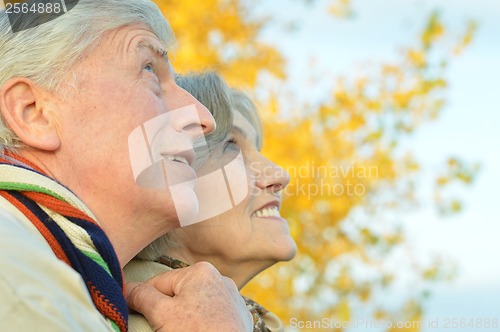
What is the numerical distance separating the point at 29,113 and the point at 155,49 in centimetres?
40

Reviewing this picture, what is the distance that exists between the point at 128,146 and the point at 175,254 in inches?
Answer: 30.4

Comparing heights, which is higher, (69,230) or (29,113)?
(29,113)

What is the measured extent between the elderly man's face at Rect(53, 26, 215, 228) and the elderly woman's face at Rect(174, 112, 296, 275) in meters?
0.68

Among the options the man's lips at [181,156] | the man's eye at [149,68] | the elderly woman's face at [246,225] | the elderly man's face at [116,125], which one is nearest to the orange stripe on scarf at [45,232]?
the elderly man's face at [116,125]

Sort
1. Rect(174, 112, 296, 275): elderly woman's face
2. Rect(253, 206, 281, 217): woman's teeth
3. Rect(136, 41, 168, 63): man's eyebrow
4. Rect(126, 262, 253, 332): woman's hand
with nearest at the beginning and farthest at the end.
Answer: Rect(126, 262, 253, 332): woman's hand → Rect(136, 41, 168, 63): man's eyebrow → Rect(174, 112, 296, 275): elderly woman's face → Rect(253, 206, 281, 217): woman's teeth

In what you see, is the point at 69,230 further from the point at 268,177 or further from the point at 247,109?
the point at 247,109

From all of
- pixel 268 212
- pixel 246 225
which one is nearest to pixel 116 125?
pixel 246 225

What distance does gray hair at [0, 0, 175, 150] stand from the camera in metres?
1.96

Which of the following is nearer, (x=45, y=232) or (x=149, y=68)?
(x=45, y=232)

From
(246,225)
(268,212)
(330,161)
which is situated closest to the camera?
(246,225)

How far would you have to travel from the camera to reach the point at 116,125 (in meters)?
1.91

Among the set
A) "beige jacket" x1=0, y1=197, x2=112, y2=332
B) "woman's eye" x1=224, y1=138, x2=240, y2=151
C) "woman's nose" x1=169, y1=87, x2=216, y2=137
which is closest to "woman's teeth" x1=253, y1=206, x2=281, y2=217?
"woman's eye" x1=224, y1=138, x2=240, y2=151

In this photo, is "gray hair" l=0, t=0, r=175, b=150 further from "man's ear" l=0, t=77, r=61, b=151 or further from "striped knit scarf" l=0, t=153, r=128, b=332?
"striped knit scarf" l=0, t=153, r=128, b=332

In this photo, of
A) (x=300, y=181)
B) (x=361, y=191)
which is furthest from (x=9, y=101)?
(x=361, y=191)
